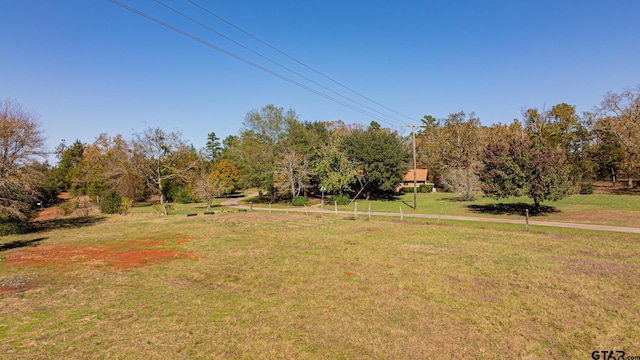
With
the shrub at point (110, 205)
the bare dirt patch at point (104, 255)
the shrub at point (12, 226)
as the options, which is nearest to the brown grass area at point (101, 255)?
the bare dirt patch at point (104, 255)

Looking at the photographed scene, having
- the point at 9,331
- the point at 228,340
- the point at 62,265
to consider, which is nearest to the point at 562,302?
the point at 228,340

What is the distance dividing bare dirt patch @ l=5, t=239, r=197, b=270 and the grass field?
0.32 feet

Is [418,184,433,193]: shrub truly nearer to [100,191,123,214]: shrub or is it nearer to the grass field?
the grass field

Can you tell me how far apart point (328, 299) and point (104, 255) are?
12.8 m

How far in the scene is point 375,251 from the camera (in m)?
15.1

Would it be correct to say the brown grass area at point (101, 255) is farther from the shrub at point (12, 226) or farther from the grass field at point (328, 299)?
the shrub at point (12, 226)

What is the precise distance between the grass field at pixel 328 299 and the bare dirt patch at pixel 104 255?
10 cm

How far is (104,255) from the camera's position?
1541 centimetres

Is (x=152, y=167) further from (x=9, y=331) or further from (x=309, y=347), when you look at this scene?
(x=309, y=347)

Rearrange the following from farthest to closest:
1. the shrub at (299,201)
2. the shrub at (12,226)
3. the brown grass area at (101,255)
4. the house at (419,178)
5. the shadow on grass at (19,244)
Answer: the house at (419,178), the shrub at (299,201), the shrub at (12,226), the shadow on grass at (19,244), the brown grass area at (101,255)

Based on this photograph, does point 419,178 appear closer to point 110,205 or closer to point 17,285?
point 110,205

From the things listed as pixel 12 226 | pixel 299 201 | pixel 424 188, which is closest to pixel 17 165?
pixel 12 226

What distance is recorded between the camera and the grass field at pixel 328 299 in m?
6.61

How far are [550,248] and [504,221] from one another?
9544 mm
